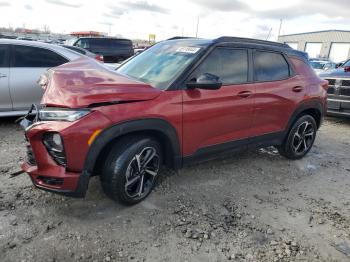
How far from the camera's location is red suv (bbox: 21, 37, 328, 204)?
2920mm

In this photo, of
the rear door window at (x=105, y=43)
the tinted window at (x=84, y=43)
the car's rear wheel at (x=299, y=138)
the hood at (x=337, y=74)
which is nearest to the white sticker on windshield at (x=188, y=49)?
the car's rear wheel at (x=299, y=138)

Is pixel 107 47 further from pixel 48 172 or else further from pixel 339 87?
pixel 48 172

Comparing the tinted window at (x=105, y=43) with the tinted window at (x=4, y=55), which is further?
the tinted window at (x=105, y=43)

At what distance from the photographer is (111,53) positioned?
16547 millimetres

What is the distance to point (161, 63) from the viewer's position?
388 centimetres

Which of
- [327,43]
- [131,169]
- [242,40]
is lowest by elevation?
[131,169]

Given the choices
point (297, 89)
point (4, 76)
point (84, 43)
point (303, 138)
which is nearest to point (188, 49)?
point (297, 89)

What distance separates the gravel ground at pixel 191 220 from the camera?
2828mm

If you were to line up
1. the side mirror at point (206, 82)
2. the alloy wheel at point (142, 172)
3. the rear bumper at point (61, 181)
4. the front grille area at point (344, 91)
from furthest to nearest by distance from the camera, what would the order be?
the front grille area at point (344, 91)
the side mirror at point (206, 82)
the alloy wheel at point (142, 172)
the rear bumper at point (61, 181)

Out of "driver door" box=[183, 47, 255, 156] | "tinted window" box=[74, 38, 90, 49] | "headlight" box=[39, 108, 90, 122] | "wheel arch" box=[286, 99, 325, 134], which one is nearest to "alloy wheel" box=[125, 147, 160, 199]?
"driver door" box=[183, 47, 255, 156]

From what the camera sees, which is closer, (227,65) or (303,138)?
→ (227,65)

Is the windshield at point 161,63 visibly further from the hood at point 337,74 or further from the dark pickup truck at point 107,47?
the dark pickup truck at point 107,47

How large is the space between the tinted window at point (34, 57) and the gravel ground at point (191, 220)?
1.98 m

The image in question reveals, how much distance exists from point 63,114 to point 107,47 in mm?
14368
